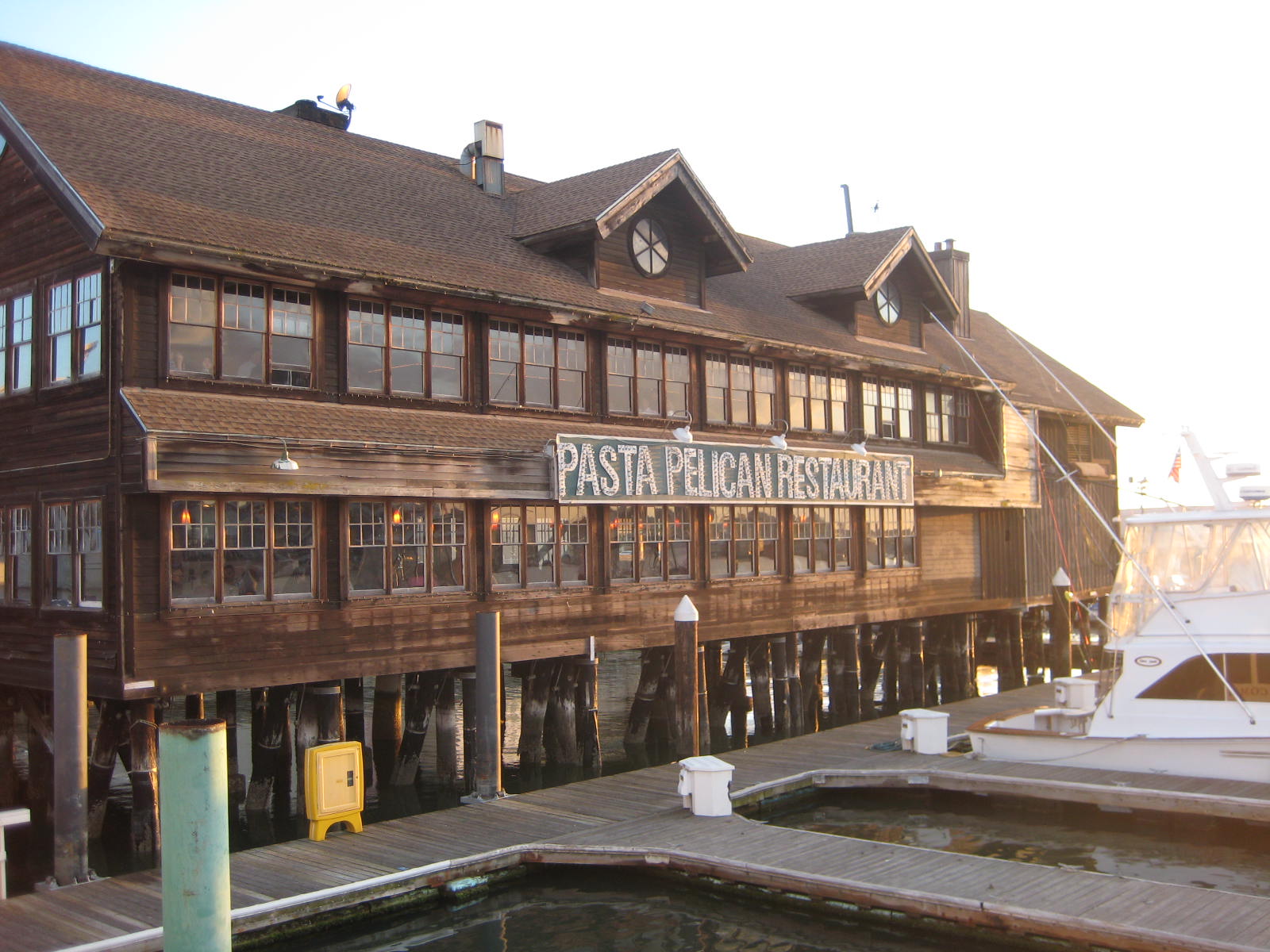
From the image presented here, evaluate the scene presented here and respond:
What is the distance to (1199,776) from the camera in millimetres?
16469

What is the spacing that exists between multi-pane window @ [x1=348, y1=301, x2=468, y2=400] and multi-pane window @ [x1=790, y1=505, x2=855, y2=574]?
914 centimetres

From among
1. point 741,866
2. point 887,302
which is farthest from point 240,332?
point 887,302

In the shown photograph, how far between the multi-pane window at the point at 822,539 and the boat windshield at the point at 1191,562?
7692 millimetres

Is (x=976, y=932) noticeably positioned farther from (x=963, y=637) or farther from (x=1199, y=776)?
(x=963, y=637)

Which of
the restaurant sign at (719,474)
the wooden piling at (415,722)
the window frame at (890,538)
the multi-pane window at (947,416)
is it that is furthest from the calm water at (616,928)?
the multi-pane window at (947,416)

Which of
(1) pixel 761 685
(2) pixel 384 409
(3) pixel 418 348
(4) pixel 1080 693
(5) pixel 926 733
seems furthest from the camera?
(1) pixel 761 685

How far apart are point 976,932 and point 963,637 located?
20.2m

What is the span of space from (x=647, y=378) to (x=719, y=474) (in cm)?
227

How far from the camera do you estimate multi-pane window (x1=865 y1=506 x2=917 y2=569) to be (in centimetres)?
2723

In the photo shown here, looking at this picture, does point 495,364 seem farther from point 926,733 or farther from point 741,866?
point 741,866

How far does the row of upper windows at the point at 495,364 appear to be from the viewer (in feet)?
52.5

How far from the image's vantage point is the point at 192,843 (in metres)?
8.88

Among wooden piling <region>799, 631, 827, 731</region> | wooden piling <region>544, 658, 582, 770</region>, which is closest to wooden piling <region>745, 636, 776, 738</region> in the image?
wooden piling <region>799, 631, 827, 731</region>

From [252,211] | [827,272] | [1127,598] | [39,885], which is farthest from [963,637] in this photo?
[39,885]
